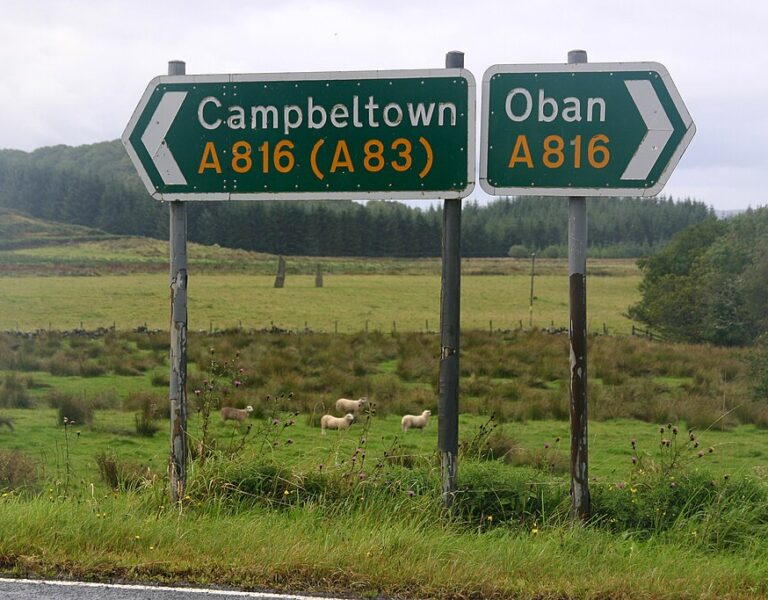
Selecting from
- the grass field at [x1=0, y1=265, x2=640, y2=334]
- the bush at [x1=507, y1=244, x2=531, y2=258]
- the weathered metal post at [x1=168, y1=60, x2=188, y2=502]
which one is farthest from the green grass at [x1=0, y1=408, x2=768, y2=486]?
the bush at [x1=507, y1=244, x2=531, y2=258]

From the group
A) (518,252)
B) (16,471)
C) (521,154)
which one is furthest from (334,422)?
(518,252)

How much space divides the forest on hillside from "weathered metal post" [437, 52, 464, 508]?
75493 millimetres

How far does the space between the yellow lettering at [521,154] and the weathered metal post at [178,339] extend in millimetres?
2056

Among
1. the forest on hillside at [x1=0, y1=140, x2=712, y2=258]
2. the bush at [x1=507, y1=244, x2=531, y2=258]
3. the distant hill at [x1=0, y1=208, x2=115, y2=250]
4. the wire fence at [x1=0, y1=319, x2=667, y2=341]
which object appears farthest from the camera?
the distant hill at [x1=0, y1=208, x2=115, y2=250]

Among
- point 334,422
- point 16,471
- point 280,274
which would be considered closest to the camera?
point 16,471

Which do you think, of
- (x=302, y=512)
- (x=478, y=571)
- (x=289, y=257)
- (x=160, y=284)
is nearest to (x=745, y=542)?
(x=478, y=571)

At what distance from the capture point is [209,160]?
5320 mm

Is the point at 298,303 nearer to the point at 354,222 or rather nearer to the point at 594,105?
the point at 354,222

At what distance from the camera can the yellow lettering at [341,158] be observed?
5176 mm

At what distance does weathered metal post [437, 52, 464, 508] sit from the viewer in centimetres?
504

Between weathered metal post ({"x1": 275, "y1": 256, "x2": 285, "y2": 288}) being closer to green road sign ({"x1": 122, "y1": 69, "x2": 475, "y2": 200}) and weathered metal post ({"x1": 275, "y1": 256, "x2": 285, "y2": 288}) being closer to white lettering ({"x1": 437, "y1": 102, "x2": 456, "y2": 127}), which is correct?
green road sign ({"x1": 122, "y1": 69, "x2": 475, "y2": 200})

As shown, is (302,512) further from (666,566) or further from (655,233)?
(655,233)

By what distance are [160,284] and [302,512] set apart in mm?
80961

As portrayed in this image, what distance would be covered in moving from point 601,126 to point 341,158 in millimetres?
1537
